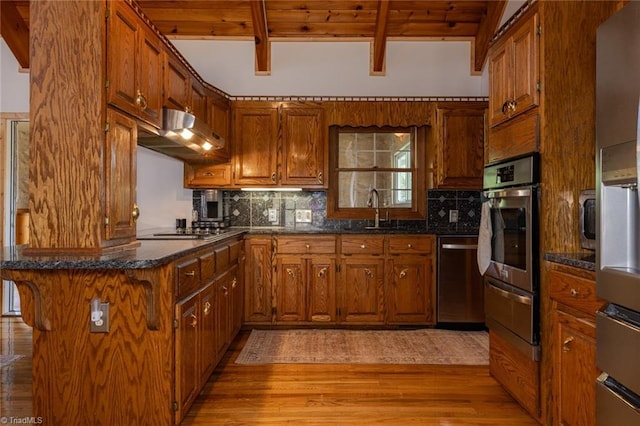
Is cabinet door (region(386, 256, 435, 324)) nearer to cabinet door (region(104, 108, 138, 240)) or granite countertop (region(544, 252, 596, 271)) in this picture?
granite countertop (region(544, 252, 596, 271))

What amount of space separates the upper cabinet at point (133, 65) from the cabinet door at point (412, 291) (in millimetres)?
2508

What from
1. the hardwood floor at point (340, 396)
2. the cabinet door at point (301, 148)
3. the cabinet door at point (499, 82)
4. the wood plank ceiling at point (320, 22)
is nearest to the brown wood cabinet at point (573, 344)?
the hardwood floor at point (340, 396)

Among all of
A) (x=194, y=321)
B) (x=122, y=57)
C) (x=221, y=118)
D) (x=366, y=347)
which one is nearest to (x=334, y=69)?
(x=221, y=118)

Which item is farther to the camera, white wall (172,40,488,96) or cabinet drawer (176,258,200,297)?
white wall (172,40,488,96)

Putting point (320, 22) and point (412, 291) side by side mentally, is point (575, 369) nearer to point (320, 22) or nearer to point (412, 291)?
point (412, 291)

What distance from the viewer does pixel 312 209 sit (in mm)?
4238

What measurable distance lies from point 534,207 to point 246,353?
7.60 feet

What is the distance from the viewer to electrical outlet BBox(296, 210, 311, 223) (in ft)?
Answer: 13.9

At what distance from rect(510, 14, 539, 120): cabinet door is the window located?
6.54 feet

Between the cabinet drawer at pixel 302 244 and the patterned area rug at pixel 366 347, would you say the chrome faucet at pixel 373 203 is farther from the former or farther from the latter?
the patterned area rug at pixel 366 347

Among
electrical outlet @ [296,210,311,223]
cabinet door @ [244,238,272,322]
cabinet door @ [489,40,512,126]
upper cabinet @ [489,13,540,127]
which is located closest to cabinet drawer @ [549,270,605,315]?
upper cabinet @ [489,13,540,127]

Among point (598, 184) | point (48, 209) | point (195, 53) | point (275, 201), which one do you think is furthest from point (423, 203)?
point (48, 209)

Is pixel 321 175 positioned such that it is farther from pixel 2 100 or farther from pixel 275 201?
pixel 2 100

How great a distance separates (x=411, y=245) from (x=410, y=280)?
Result: 0.34 metres
